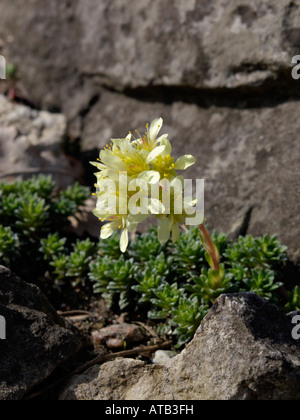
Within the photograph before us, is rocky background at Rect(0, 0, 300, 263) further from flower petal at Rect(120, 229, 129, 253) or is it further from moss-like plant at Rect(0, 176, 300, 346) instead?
flower petal at Rect(120, 229, 129, 253)

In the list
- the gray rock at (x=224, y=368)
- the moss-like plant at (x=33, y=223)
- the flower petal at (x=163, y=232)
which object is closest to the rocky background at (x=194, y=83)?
the moss-like plant at (x=33, y=223)

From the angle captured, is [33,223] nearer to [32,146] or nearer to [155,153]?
[32,146]

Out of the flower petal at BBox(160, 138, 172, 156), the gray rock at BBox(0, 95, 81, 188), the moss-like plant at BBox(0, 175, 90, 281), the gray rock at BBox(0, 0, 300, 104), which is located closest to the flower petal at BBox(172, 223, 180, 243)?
the flower petal at BBox(160, 138, 172, 156)

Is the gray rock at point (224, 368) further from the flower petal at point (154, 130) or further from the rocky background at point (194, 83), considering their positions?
the rocky background at point (194, 83)

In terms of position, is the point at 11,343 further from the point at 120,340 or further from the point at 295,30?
the point at 295,30
